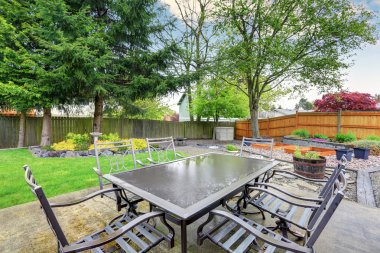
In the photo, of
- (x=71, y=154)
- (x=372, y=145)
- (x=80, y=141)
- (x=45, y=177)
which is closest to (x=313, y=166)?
(x=372, y=145)

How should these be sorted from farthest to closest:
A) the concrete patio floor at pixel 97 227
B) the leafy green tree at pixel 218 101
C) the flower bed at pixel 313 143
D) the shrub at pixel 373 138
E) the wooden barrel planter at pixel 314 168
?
1. the leafy green tree at pixel 218 101
2. the shrub at pixel 373 138
3. the flower bed at pixel 313 143
4. the wooden barrel planter at pixel 314 168
5. the concrete patio floor at pixel 97 227

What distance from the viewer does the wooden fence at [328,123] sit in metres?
7.88

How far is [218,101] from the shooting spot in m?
10.5

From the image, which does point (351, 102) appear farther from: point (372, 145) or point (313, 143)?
point (372, 145)

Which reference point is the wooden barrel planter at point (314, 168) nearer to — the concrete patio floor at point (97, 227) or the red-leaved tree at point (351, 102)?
the concrete patio floor at point (97, 227)

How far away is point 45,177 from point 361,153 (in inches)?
346

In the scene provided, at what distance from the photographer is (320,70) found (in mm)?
8469

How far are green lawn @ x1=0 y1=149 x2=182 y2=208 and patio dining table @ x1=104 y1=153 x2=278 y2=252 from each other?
2.05m

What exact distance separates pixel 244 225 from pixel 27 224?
2538mm

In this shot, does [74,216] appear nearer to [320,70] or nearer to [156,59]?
[156,59]

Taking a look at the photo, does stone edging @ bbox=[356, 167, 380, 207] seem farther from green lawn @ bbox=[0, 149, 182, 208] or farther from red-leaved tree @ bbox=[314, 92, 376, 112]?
red-leaved tree @ bbox=[314, 92, 376, 112]

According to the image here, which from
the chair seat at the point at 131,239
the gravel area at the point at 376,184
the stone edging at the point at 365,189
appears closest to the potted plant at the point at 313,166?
the stone edging at the point at 365,189

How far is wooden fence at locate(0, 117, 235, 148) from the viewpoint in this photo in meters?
7.47

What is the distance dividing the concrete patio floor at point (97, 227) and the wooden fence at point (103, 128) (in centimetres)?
643
